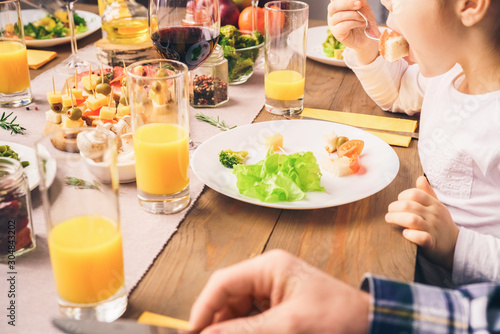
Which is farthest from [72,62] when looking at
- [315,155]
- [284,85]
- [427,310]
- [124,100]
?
[427,310]

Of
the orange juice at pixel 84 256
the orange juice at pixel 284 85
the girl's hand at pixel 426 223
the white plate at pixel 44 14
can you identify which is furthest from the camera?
the white plate at pixel 44 14

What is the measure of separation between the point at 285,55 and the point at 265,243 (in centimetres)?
80

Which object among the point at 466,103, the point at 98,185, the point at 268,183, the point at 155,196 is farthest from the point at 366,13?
the point at 98,185

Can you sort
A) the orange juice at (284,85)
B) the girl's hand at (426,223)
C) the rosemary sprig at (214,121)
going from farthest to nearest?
the orange juice at (284,85) → the rosemary sprig at (214,121) → the girl's hand at (426,223)

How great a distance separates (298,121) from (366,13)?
1.51 ft

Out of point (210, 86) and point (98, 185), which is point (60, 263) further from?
point (210, 86)

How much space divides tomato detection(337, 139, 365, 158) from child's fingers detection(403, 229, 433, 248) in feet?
0.99

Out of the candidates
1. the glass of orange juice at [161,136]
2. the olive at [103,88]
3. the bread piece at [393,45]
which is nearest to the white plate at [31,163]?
the glass of orange juice at [161,136]

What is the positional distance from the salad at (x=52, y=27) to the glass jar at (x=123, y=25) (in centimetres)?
24

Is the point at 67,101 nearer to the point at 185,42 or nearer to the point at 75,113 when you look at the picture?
the point at 75,113

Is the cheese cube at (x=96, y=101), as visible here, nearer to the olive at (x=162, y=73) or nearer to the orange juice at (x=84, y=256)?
the olive at (x=162, y=73)

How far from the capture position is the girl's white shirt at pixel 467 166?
1.09 meters

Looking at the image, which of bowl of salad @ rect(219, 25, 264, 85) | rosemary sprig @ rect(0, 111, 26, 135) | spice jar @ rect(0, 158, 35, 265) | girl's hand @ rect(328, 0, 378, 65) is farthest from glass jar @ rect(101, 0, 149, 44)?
spice jar @ rect(0, 158, 35, 265)

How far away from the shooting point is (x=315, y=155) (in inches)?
52.9
